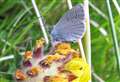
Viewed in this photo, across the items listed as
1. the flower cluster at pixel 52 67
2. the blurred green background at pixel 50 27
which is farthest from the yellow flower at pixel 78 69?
the blurred green background at pixel 50 27

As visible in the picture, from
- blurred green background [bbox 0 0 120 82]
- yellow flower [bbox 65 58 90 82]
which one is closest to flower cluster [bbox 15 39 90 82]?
yellow flower [bbox 65 58 90 82]

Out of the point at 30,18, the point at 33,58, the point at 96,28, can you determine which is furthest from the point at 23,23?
the point at 33,58

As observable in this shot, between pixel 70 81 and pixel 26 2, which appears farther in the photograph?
pixel 26 2

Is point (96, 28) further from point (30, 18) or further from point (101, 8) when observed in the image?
point (30, 18)

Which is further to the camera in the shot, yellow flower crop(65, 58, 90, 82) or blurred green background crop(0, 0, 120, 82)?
blurred green background crop(0, 0, 120, 82)

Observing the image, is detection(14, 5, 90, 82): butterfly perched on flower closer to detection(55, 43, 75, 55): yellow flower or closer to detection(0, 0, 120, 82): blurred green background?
detection(55, 43, 75, 55): yellow flower

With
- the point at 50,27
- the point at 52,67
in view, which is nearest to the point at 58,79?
the point at 52,67

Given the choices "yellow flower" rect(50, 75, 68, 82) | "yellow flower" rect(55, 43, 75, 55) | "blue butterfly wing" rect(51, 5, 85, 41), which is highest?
"blue butterfly wing" rect(51, 5, 85, 41)

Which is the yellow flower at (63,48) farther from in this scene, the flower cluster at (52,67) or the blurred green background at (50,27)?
the blurred green background at (50,27)
